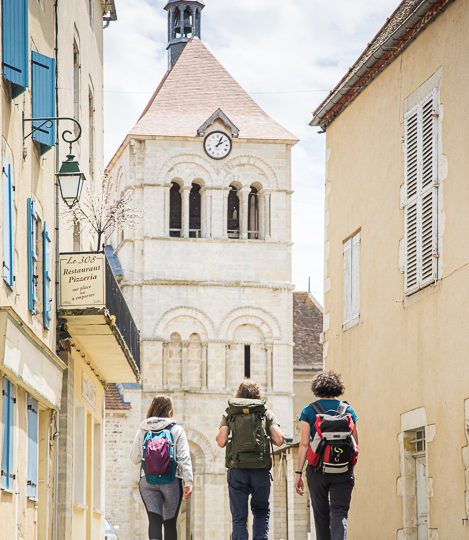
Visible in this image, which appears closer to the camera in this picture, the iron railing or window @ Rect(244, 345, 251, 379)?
the iron railing

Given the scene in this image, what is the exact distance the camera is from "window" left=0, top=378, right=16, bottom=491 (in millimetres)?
14242

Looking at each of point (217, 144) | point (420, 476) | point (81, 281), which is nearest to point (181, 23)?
point (217, 144)

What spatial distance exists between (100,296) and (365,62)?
14.9 ft

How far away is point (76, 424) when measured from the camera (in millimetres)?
22375

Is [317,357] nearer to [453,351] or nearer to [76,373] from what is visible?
[76,373]

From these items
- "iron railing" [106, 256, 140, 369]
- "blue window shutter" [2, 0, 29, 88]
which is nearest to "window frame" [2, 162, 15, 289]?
"blue window shutter" [2, 0, 29, 88]

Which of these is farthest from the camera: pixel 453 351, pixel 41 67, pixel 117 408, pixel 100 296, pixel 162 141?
pixel 162 141

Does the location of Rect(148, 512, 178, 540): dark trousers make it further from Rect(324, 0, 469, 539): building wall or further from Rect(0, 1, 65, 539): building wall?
Rect(324, 0, 469, 539): building wall

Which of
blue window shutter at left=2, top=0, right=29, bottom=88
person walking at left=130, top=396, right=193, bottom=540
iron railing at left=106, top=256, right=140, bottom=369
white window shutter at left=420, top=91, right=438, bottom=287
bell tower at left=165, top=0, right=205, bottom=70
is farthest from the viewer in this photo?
bell tower at left=165, top=0, right=205, bottom=70

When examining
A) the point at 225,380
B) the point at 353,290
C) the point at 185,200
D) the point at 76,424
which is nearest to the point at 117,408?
the point at 225,380

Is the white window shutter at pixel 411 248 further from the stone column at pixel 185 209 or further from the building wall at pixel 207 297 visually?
the stone column at pixel 185 209

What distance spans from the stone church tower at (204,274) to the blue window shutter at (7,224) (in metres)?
45.4

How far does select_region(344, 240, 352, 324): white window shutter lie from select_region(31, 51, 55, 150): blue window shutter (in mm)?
4402

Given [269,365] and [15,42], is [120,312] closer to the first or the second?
[15,42]
